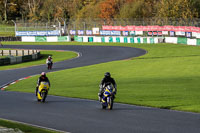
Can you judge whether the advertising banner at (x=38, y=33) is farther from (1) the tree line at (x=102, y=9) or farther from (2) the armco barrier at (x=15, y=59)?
(2) the armco barrier at (x=15, y=59)

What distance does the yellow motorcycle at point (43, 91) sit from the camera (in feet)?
64.0

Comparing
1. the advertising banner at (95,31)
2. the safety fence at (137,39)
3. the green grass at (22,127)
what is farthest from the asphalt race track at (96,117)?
the advertising banner at (95,31)

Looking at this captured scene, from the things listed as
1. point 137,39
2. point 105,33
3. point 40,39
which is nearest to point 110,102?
point 137,39

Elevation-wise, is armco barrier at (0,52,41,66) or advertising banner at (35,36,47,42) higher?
advertising banner at (35,36,47,42)

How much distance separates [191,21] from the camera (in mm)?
70375

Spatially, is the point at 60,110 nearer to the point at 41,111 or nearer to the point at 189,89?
the point at 41,111

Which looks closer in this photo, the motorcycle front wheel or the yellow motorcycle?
the motorcycle front wheel

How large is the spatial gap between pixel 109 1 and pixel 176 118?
351ft

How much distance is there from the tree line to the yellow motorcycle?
7154cm

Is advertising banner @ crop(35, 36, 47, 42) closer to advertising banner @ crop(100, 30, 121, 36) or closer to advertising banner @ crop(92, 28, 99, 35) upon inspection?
advertising banner @ crop(92, 28, 99, 35)

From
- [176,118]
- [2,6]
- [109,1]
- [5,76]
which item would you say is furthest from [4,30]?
[176,118]

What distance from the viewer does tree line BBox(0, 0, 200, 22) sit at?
9819 centimetres

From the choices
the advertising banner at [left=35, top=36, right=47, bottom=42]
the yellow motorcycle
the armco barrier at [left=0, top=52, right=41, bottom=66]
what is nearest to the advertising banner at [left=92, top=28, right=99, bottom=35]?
the advertising banner at [left=35, top=36, right=47, bottom=42]

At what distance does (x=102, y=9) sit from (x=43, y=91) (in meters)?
101
